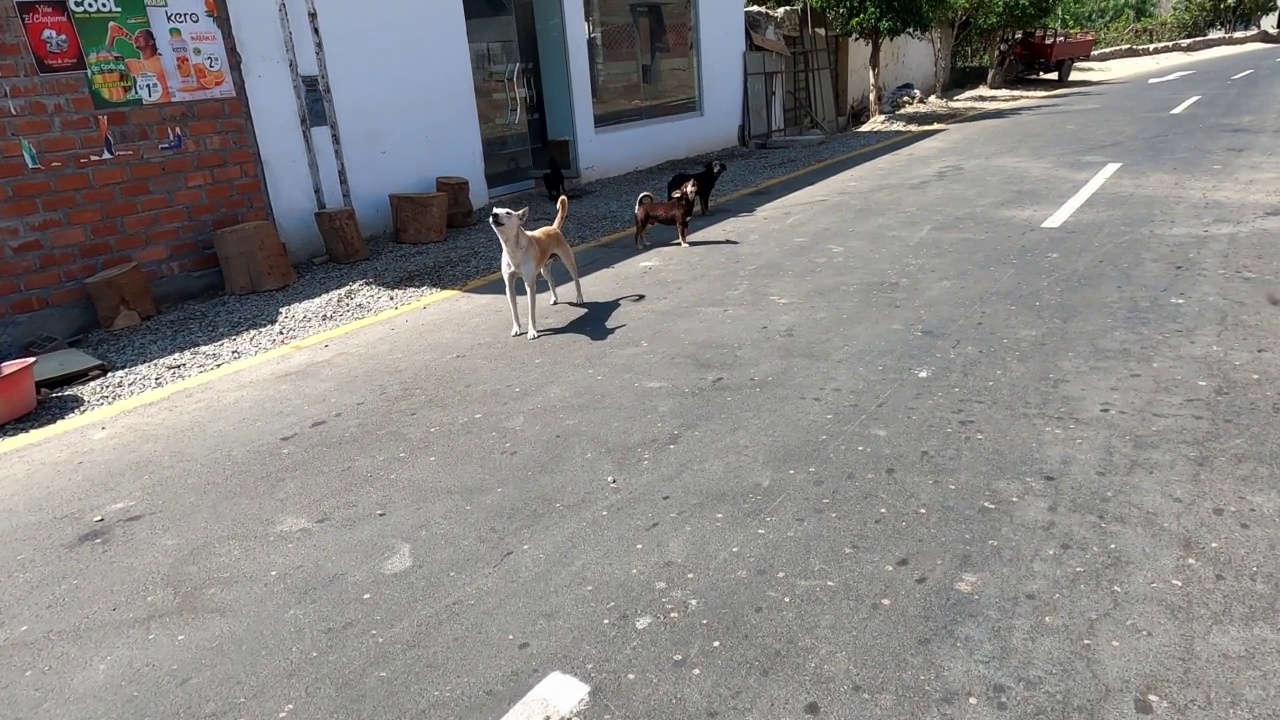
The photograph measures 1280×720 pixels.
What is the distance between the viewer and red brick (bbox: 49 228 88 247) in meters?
6.95

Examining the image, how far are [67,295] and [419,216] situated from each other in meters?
3.52

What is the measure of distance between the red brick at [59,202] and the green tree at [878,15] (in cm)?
1495

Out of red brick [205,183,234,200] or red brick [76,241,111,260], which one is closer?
red brick [76,241,111,260]

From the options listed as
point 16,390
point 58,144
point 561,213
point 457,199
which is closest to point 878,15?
point 457,199

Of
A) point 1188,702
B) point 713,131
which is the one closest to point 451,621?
point 1188,702

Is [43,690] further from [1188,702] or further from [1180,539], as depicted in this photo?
[1180,539]

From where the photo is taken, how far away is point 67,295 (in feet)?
23.0

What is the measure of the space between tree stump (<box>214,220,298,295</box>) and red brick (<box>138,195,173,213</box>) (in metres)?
0.48

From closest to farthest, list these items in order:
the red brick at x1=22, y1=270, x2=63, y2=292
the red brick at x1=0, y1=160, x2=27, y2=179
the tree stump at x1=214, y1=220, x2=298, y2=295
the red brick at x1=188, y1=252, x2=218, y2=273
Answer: the red brick at x1=0, y1=160, x2=27, y2=179
the red brick at x1=22, y1=270, x2=63, y2=292
the tree stump at x1=214, y1=220, x2=298, y2=295
the red brick at x1=188, y1=252, x2=218, y2=273

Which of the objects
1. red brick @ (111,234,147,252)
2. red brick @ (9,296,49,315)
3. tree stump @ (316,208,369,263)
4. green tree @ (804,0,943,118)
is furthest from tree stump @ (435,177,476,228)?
green tree @ (804,0,943,118)

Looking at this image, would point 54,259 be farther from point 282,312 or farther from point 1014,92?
point 1014,92

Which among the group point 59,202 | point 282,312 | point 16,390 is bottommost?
point 282,312

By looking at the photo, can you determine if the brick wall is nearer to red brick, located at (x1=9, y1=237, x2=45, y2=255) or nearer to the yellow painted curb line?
red brick, located at (x1=9, y1=237, x2=45, y2=255)

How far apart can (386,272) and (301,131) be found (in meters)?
1.85
